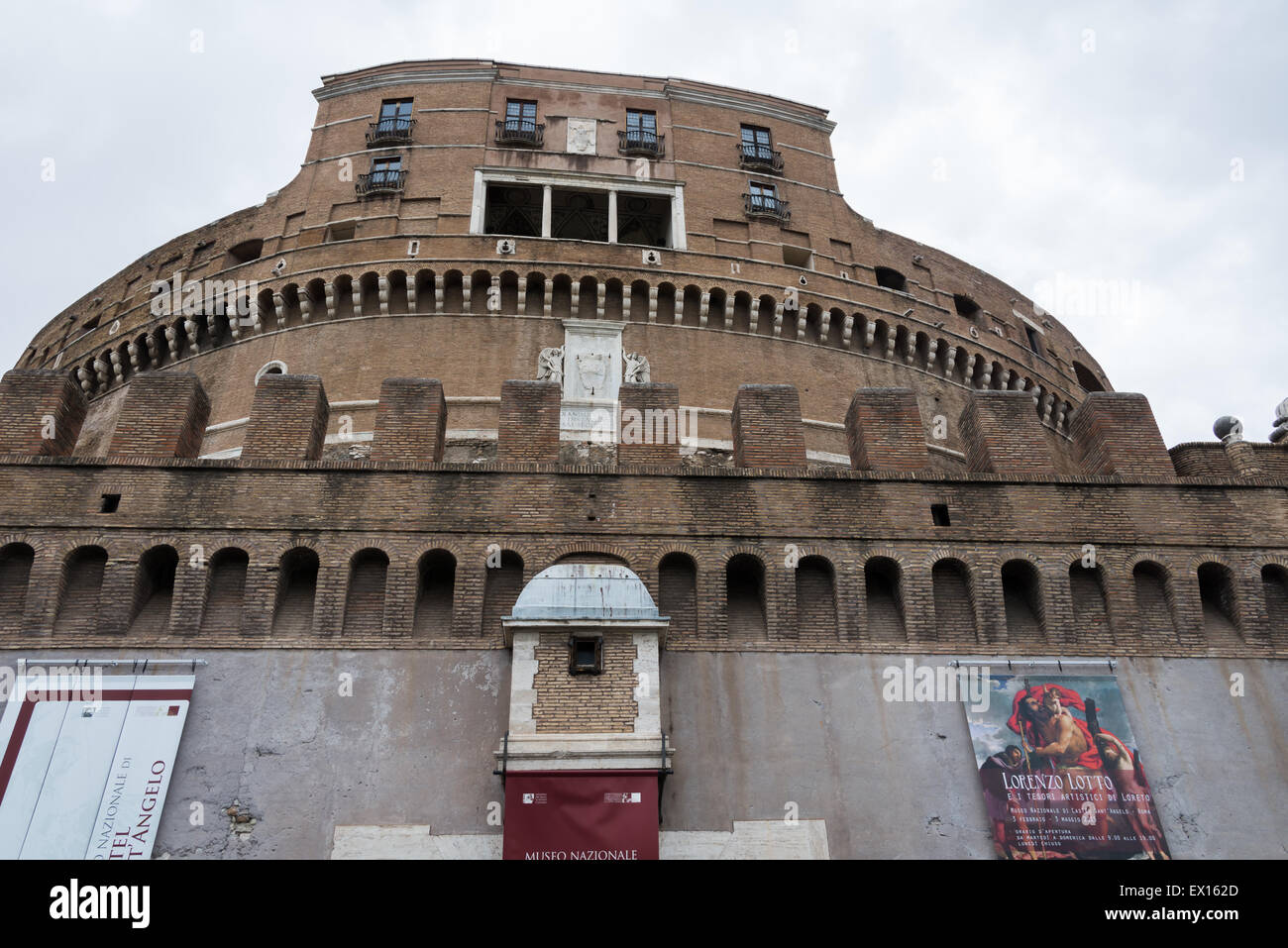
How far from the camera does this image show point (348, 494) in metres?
11.6

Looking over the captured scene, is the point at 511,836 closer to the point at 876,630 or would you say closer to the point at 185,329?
the point at 876,630

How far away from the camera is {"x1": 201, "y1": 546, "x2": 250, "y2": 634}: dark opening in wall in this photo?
430 inches

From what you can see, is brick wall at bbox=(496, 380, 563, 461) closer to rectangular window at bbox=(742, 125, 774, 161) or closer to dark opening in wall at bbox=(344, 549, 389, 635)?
dark opening in wall at bbox=(344, 549, 389, 635)

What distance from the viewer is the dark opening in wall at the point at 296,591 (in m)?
11.0

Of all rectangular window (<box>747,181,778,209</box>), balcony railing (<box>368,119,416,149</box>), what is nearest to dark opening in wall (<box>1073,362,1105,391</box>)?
rectangular window (<box>747,181,778,209</box>)

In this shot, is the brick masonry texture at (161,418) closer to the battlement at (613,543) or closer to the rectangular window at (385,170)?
the battlement at (613,543)

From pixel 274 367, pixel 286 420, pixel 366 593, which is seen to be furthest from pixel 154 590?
pixel 274 367

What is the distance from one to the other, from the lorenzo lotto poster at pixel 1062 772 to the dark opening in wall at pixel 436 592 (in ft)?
18.5

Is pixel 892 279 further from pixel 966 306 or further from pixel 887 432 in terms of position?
pixel 887 432

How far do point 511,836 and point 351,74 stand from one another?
24211 mm

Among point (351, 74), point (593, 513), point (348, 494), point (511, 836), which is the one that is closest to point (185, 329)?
point (351, 74)

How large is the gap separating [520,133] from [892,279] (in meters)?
10.2

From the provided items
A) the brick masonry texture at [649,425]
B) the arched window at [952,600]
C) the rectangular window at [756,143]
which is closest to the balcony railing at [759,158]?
the rectangular window at [756,143]

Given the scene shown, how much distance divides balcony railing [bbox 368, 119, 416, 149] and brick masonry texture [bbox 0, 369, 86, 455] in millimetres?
15130
